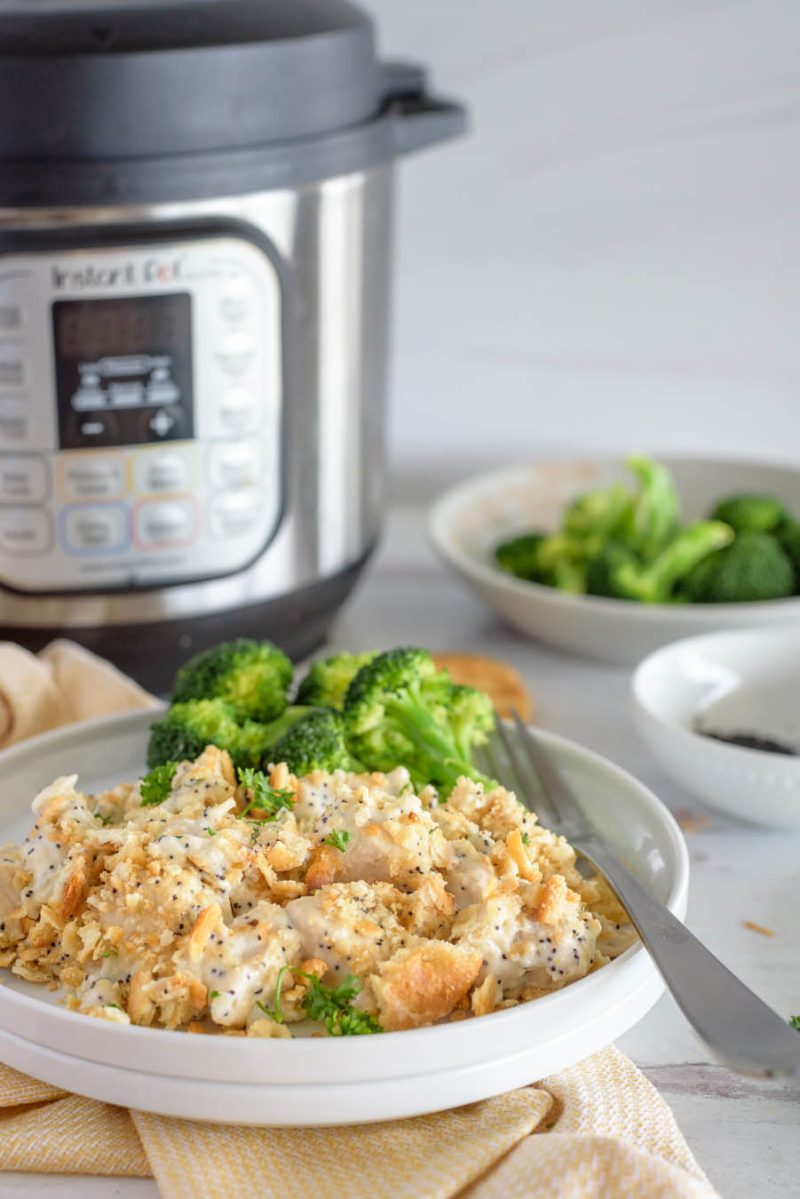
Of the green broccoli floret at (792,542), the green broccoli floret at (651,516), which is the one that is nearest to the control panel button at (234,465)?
the green broccoli floret at (651,516)

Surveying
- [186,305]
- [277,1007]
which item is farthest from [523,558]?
[277,1007]

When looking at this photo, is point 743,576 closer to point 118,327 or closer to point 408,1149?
point 118,327

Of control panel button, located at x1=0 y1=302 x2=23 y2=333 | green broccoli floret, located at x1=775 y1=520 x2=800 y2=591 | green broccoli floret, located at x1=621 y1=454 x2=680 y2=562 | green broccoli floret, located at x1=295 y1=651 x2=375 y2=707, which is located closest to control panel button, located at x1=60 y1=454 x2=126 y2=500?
control panel button, located at x1=0 y1=302 x2=23 y2=333

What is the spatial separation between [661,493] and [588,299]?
347 mm

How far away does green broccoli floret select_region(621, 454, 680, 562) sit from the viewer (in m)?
1.46

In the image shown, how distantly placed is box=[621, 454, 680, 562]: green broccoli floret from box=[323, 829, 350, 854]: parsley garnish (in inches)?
28.4

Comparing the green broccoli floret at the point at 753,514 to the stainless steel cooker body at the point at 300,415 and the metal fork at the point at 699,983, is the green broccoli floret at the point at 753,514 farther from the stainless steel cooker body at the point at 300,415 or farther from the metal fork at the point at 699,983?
the metal fork at the point at 699,983

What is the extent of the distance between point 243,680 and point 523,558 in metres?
0.51

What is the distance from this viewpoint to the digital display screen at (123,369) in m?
1.08

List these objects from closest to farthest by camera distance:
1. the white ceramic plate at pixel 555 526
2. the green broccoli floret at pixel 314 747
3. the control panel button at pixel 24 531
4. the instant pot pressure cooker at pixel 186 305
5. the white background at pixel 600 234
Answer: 1. the green broccoli floret at pixel 314 747
2. the instant pot pressure cooker at pixel 186 305
3. the control panel button at pixel 24 531
4. the white ceramic plate at pixel 555 526
5. the white background at pixel 600 234

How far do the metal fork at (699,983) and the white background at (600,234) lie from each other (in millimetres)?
916

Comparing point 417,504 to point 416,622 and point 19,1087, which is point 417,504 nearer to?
point 416,622

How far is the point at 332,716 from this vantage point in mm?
969

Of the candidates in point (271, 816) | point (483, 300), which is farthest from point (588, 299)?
point (271, 816)
